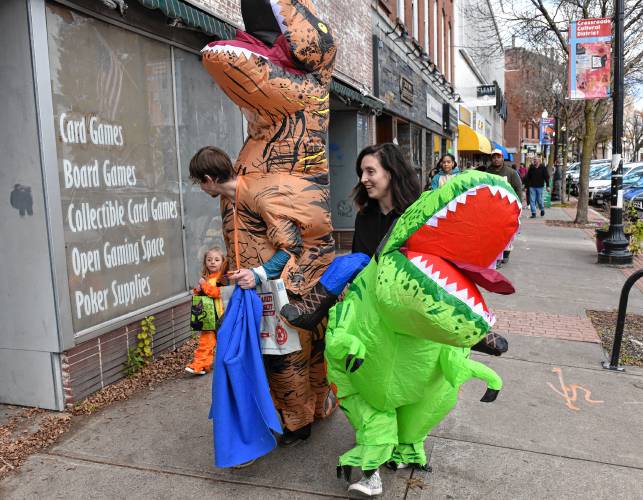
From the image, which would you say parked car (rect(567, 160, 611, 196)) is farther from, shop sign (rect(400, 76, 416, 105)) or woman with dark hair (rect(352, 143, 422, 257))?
woman with dark hair (rect(352, 143, 422, 257))

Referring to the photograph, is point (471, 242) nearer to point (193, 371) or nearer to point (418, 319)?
point (418, 319)

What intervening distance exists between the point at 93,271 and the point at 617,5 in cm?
895

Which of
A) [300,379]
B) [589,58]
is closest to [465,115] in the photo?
[589,58]

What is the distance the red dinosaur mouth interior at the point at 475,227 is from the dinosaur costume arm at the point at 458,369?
1.81 ft

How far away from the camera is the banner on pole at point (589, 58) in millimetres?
10781

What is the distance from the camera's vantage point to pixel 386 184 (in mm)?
3020

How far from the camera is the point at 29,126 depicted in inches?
143

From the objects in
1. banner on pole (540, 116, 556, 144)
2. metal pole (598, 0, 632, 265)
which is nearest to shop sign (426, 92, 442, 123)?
metal pole (598, 0, 632, 265)

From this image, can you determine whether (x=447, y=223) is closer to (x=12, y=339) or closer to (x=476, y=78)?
(x=12, y=339)

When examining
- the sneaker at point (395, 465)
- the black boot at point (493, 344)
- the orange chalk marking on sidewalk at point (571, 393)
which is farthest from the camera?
the orange chalk marking on sidewalk at point (571, 393)

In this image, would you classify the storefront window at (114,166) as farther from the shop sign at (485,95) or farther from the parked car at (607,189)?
the shop sign at (485,95)

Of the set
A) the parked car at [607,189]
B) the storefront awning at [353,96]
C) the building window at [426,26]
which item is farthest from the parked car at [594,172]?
the storefront awning at [353,96]

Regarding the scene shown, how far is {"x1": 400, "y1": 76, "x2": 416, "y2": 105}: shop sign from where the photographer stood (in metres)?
14.5

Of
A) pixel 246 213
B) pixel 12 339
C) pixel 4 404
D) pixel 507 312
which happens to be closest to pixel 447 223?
pixel 246 213
